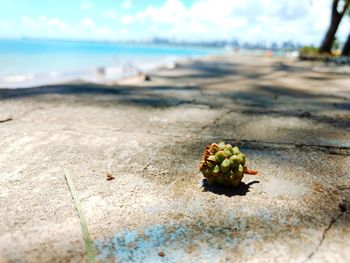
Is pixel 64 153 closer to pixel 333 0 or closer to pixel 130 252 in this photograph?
pixel 130 252

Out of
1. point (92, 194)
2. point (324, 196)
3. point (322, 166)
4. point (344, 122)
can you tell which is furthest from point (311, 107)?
point (92, 194)

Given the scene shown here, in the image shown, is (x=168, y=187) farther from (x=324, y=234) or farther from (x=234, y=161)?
(x=324, y=234)

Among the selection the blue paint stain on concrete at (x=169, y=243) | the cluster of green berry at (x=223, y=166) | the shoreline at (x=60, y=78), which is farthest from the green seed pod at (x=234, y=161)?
the shoreline at (x=60, y=78)

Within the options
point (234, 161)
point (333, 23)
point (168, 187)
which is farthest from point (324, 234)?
point (333, 23)

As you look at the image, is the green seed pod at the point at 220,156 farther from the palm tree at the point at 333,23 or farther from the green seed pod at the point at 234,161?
the palm tree at the point at 333,23

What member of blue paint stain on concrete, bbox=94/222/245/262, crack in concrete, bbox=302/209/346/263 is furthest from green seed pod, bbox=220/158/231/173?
crack in concrete, bbox=302/209/346/263

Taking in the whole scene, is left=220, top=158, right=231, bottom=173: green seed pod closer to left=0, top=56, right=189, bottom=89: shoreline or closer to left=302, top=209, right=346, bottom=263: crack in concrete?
left=302, top=209, right=346, bottom=263: crack in concrete

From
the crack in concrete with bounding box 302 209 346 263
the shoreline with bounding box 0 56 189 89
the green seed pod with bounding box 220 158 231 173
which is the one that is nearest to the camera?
the crack in concrete with bounding box 302 209 346 263
